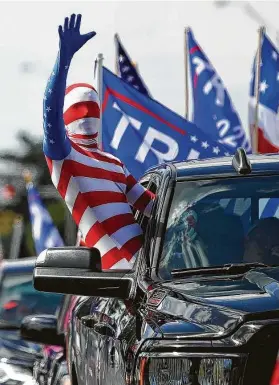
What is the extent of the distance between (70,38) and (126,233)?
1.14m

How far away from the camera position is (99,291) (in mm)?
5727

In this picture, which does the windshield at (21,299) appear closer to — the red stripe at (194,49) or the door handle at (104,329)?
the door handle at (104,329)

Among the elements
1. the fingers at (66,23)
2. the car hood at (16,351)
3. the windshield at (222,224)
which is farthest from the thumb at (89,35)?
the car hood at (16,351)

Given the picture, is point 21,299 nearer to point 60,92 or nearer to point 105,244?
point 60,92

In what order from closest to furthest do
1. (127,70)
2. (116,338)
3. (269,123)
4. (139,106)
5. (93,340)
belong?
(116,338) → (93,340) → (139,106) → (127,70) → (269,123)

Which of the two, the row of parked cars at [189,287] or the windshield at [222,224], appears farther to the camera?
the windshield at [222,224]

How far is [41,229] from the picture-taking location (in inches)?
677

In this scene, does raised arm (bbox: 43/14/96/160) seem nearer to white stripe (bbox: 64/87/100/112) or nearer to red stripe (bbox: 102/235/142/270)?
white stripe (bbox: 64/87/100/112)

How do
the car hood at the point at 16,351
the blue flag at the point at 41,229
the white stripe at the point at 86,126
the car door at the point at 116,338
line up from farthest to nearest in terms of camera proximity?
the blue flag at the point at 41,229 < the car hood at the point at 16,351 < the white stripe at the point at 86,126 < the car door at the point at 116,338

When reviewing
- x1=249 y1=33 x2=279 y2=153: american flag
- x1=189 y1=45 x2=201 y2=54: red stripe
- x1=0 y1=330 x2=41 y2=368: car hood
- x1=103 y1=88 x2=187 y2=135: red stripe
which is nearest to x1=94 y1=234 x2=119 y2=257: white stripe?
x1=0 y1=330 x2=41 y2=368: car hood

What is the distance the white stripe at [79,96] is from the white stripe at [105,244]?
37.0 inches

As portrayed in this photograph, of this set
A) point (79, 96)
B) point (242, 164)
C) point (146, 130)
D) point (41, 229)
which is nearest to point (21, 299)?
point (41, 229)

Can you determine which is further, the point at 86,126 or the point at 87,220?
the point at 86,126

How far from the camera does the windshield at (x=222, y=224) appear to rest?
5973 millimetres
